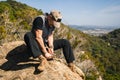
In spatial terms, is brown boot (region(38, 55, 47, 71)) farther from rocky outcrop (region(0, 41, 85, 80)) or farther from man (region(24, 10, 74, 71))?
rocky outcrop (region(0, 41, 85, 80))

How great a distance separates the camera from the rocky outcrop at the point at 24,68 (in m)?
8.65

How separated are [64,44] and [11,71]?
2143 millimetres

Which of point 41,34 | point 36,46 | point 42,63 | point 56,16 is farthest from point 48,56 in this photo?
point 56,16

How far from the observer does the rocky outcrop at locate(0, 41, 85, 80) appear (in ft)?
28.4

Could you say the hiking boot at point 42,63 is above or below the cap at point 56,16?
below

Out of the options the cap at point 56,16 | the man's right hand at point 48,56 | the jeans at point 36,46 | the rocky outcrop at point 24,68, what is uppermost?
the cap at point 56,16

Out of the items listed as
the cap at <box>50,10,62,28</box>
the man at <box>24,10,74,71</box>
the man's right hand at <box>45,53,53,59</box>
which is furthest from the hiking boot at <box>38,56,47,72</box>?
the cap at <box>50,10,62,28</box>

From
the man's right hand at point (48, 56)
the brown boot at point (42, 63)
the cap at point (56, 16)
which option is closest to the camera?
the brown boot at point (42, 63)

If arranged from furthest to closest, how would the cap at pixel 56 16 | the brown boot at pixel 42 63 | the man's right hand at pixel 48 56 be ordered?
1. the man's right hand at pixel 48 56
2. the cap at pixel 56 16
3. the brown boot at pixel 42 63

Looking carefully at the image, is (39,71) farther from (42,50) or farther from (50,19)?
(50,19)

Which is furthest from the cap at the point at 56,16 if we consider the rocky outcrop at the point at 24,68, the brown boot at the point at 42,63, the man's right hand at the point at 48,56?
the rocky outcrop at the point at 24,68

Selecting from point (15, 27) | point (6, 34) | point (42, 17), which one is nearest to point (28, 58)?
point (42, 17)

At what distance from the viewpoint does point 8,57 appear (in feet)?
33.8

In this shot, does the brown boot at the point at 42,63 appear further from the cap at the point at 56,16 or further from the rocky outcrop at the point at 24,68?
the cap at the point at 56,16
